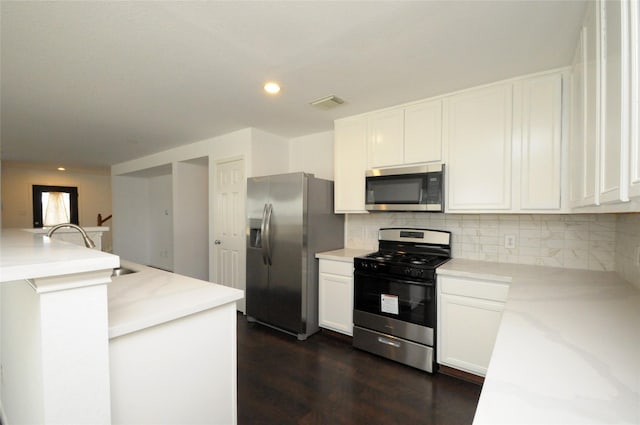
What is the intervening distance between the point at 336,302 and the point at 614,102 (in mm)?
2454

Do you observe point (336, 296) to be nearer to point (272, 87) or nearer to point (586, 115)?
point (272, 87)

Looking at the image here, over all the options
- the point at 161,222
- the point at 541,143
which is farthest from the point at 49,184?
the point at 541,143

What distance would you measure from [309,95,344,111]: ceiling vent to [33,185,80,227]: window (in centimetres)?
804

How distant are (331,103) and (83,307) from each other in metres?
2.33

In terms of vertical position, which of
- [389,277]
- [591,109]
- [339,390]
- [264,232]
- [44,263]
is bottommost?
[339,390]

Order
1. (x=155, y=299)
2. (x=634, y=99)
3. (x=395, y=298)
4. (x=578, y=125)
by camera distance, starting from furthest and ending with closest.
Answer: (x=395, y=298)
(x=578, y=125)
(x=155, y=299)
(x=634, y=99)

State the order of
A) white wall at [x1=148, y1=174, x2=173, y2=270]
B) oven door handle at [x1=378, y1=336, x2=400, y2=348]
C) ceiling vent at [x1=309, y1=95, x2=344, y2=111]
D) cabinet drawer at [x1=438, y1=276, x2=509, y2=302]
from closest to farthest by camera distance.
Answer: cabinet drawer at [x1=438, y1=276, x2=509, y2=302]
oven door handle at [x1=378, y1=336, x2=400, y2=348]
ceiling vent at [x1=309, y1=95, x2=344, y2=111]
white wall at [x1=148, y1=174, x2=173, y2=270]

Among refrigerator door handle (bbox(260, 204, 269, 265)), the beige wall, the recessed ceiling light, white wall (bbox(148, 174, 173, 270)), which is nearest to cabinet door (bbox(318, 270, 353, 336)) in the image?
refrigerator door handle (bbox(260, 204, 269, 265))

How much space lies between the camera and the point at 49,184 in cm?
732

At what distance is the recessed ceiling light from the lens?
2.30 m

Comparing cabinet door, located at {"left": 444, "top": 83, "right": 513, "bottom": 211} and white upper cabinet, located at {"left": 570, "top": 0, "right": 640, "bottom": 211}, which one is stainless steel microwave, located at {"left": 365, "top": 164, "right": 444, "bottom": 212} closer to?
cabinet door, located at {"left": 444, "top": 83, "right": 513, "bottom": 211}

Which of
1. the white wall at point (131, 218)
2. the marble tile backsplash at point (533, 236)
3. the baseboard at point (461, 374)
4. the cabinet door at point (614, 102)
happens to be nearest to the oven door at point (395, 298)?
the baseboard at point (461, 374)

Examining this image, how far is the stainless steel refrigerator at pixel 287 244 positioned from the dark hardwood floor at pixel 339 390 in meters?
0.39

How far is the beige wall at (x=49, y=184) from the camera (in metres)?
6.82
